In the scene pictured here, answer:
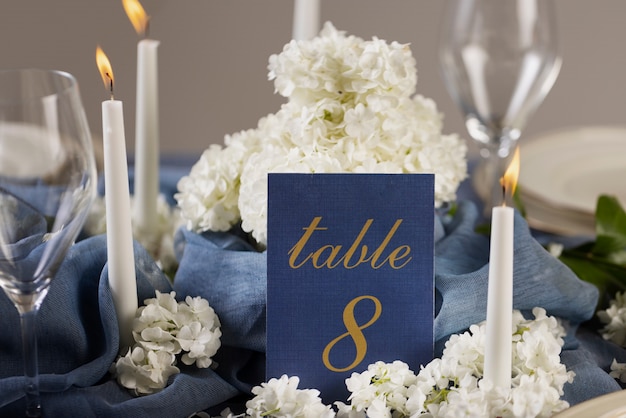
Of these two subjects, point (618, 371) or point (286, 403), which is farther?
point (618, 371)

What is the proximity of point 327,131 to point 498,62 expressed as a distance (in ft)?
1.12

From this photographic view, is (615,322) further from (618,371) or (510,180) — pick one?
(510,180)

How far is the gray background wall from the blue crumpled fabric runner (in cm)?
197

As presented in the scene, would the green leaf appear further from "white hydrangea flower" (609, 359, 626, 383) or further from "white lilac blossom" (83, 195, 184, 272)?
"white lilac blossom" (83, 195, 184, 272)

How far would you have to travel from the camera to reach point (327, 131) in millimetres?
818

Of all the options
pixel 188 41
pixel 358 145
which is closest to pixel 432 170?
pixel 358 145

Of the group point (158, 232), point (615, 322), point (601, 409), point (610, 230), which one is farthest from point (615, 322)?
point (158, 232)

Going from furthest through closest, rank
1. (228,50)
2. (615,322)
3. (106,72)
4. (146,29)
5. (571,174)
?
(228,50), (571,174), (146,29), (615,322), (106,72)

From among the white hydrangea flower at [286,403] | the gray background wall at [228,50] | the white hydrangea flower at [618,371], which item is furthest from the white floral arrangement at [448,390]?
the gray background wall at [228,50]

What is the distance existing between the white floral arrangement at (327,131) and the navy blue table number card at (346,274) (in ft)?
0.22

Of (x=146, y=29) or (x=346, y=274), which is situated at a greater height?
(x=146, y=29)

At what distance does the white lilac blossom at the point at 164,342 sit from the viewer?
739 millimetres

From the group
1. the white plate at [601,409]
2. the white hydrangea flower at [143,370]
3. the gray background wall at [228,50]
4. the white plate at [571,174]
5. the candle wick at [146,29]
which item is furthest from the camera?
the gray background wall at [228,50]

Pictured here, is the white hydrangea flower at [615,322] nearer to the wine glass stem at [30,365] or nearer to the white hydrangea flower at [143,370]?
the white hydrangea flower at [143,370]
